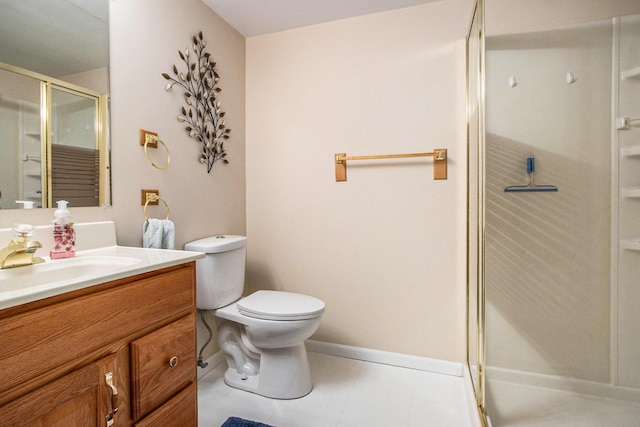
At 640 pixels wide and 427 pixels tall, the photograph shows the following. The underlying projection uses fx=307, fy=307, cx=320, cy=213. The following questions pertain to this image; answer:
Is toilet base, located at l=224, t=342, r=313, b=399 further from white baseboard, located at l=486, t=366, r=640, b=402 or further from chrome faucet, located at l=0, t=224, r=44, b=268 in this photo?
chrome faucet, located at l=0, t=224, r=44, b=268

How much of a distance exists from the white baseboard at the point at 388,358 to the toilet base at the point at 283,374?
0.41m

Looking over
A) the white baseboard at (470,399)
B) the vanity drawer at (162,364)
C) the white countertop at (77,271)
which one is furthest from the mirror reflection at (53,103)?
the white baseboard at (470,399)

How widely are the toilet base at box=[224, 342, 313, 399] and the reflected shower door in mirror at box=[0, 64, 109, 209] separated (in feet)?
3.57

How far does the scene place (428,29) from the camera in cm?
181

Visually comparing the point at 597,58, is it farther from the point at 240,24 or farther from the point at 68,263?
the point at 68,263

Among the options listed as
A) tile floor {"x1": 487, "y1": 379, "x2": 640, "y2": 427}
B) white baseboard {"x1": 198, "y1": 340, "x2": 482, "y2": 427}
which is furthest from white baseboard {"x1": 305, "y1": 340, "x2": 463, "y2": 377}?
tile floor {"x1": 487, "y1": 379, "x2": 640, "y2": 427}

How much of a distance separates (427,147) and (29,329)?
1.82m

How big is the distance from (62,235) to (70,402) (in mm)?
580

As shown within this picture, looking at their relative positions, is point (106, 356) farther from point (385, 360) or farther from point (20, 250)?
point (385, 360)

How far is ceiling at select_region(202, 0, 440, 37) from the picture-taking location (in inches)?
70.8

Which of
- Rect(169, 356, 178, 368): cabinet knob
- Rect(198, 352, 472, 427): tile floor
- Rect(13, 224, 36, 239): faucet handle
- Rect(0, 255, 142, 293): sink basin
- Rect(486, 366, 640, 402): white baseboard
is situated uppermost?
Rect(13, 224, 36, 239): faucet handle

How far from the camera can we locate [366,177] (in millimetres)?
1944

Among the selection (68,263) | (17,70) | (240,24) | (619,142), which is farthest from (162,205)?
(619,142)

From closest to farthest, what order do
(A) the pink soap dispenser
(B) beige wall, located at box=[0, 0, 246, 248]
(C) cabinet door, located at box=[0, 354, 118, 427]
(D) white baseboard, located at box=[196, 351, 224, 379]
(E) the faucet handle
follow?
(C) cabinet door, located at box=[0, 354, 118, 427] → (E) the faucet handle → (A) the pink soap dispenser → (B) beige wall, located at box=[0, 0, 246, 248] → (D) white baseboard, located at box=[196, 351, 224, 379]
